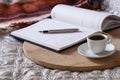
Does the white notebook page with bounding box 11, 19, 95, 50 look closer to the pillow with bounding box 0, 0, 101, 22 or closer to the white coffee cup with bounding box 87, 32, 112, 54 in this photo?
the white coffee cup with bounding box 87, 32, 112, 54

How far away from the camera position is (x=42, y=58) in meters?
0.76

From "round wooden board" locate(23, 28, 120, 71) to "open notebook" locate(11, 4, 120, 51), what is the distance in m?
0.03

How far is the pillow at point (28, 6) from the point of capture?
3.86ft

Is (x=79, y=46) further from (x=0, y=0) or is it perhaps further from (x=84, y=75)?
(x=0, y=0)

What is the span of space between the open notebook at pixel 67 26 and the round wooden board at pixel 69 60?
3cm

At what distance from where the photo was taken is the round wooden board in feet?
2.33

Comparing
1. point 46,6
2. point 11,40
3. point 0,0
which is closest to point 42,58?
point 11,40

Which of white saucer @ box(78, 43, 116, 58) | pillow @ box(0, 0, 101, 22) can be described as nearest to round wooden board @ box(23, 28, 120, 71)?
white saucer @ box(78, 43, 116, 58)

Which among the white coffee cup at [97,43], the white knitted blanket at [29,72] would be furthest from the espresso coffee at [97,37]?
the white knitted blanket at [29,72]

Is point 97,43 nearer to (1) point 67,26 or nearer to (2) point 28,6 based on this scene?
(1) point 67,26

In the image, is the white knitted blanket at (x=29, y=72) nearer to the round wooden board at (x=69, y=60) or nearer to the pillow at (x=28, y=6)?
the round wooden board at (x=69, y=60)

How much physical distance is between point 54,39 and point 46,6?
0.44 meters

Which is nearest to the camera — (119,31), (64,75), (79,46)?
(64,75)

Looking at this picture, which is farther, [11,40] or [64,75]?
[11,40]
